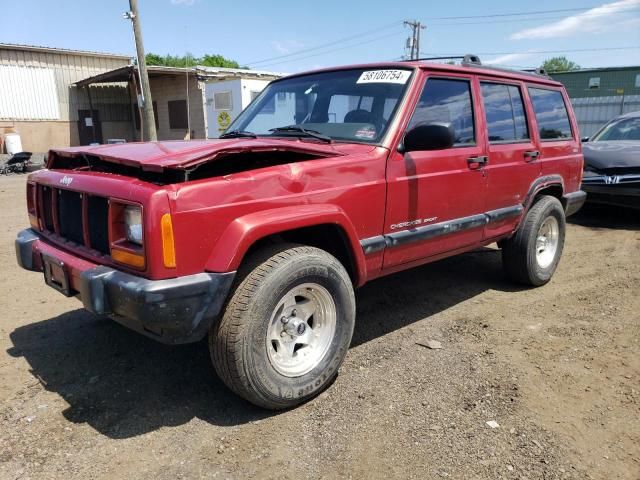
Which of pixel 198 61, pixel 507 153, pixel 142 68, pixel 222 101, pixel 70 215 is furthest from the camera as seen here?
pixel 198 61

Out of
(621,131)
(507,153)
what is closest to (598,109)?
(621,131)

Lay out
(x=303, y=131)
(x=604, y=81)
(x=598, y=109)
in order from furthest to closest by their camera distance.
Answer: (x=604, y=81)
(x=598, y=109)
(x=303, y=131)

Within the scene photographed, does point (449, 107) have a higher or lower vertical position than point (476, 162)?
higher

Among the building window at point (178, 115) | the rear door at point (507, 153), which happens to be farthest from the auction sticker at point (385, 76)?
the building window at point (178, 115)

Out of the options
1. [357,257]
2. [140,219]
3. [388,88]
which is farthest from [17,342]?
[388,88]

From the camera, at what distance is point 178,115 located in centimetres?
2206

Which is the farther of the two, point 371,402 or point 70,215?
point 70,215

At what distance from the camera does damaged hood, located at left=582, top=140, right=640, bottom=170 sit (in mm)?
7324

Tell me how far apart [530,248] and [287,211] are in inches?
116

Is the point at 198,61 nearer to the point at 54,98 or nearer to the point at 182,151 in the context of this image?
the point at 54,98

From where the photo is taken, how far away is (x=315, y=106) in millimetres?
3760

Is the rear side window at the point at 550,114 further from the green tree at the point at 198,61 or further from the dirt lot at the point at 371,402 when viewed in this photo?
the green tree at the point at 198,61

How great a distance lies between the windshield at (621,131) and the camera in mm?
8336

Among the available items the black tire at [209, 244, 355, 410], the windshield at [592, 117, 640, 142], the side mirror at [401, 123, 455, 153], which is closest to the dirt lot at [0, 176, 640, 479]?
the black tire at [209, 244, 355, 410]
